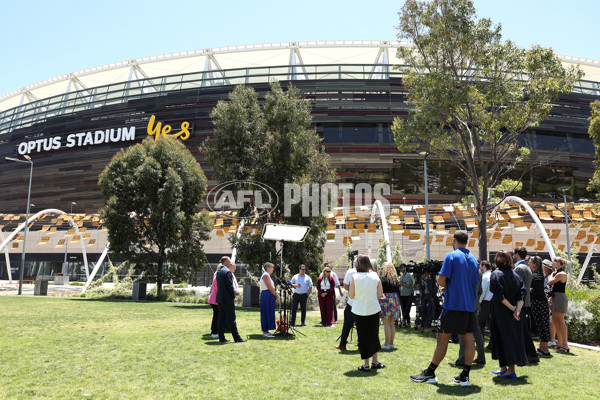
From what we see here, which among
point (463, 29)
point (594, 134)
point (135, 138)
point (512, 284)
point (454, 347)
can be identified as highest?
point (135, 138)

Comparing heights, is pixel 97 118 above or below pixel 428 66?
above

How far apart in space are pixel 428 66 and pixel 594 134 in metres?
10.1

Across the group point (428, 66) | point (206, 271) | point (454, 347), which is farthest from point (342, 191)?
point (454, 347)

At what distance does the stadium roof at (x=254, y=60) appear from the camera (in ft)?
161

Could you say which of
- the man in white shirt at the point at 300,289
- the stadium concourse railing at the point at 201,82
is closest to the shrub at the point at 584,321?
the man in white shirt at the point at 300,289

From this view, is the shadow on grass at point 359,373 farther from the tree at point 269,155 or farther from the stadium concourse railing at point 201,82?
the stadium concourse railing at point 201,82

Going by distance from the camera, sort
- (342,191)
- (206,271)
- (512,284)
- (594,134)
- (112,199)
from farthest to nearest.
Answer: (342,191) → (206,271) → (112,199) → (594,134) → (512,284)

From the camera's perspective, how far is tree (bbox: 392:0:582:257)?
13.6 m

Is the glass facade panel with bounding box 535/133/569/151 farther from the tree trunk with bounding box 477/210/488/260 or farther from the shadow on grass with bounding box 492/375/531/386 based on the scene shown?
the shadow on grass with bounding box 492/375/531/386

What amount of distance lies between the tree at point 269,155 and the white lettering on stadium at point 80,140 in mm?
29849

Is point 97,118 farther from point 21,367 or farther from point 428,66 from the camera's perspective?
point 21,367

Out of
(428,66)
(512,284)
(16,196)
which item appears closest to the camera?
(512,284)

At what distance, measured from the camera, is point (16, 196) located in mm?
51312

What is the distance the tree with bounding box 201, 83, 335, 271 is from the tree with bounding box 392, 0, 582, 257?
6577 millimetres
